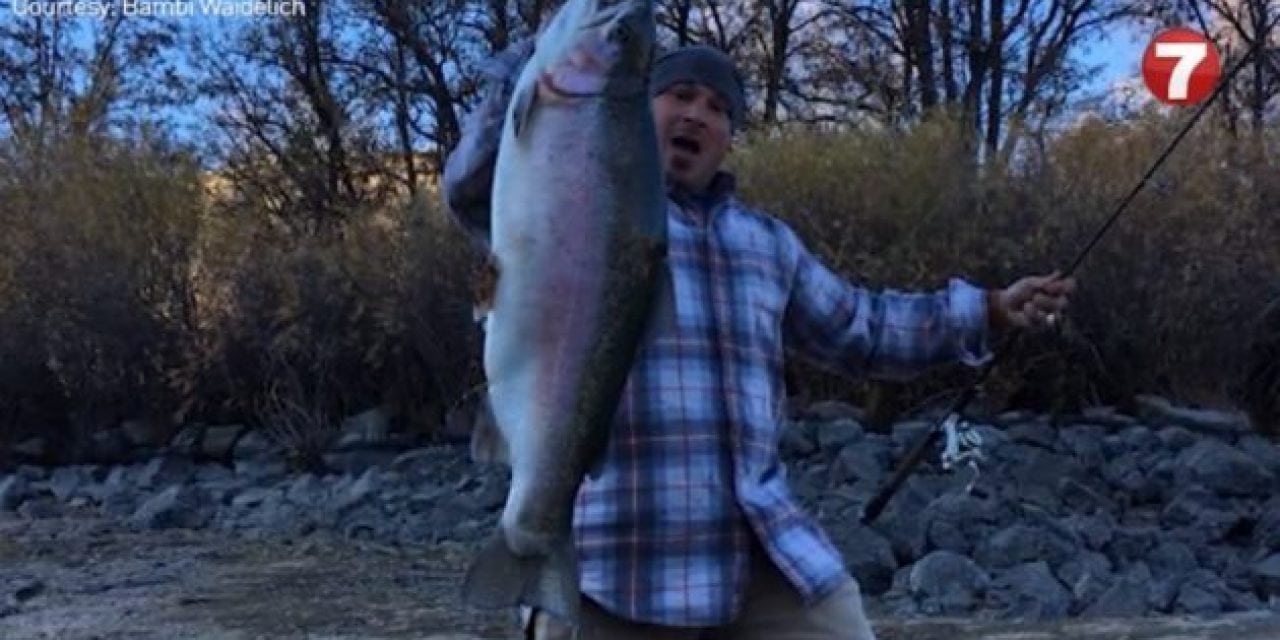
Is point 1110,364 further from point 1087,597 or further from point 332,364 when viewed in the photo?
point 332,364

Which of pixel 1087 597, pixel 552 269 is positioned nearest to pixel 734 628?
pixel 552 269

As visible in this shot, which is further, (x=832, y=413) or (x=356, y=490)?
(x=832, y=413)

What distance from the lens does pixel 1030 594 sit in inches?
358

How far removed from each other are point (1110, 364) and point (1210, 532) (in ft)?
12.2

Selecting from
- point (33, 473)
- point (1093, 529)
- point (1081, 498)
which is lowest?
point (1093, 529)

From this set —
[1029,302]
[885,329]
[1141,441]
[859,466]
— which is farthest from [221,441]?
[1029,302]

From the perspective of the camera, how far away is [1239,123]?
20.5 metres

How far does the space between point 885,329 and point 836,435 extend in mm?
10497

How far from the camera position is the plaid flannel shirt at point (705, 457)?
3.12 metres

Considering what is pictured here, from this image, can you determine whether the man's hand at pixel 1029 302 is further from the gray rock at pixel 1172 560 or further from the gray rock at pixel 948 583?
the gray rock at pixel 1172 560

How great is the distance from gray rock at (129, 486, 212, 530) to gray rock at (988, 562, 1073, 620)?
23.4 ft

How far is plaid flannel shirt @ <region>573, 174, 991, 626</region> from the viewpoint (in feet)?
10.2

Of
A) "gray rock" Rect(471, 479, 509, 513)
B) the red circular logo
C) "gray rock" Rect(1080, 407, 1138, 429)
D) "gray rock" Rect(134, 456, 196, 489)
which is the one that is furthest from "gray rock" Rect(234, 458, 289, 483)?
the red circular logo

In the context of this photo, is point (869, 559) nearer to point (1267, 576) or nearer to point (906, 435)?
point (1267, 576)
